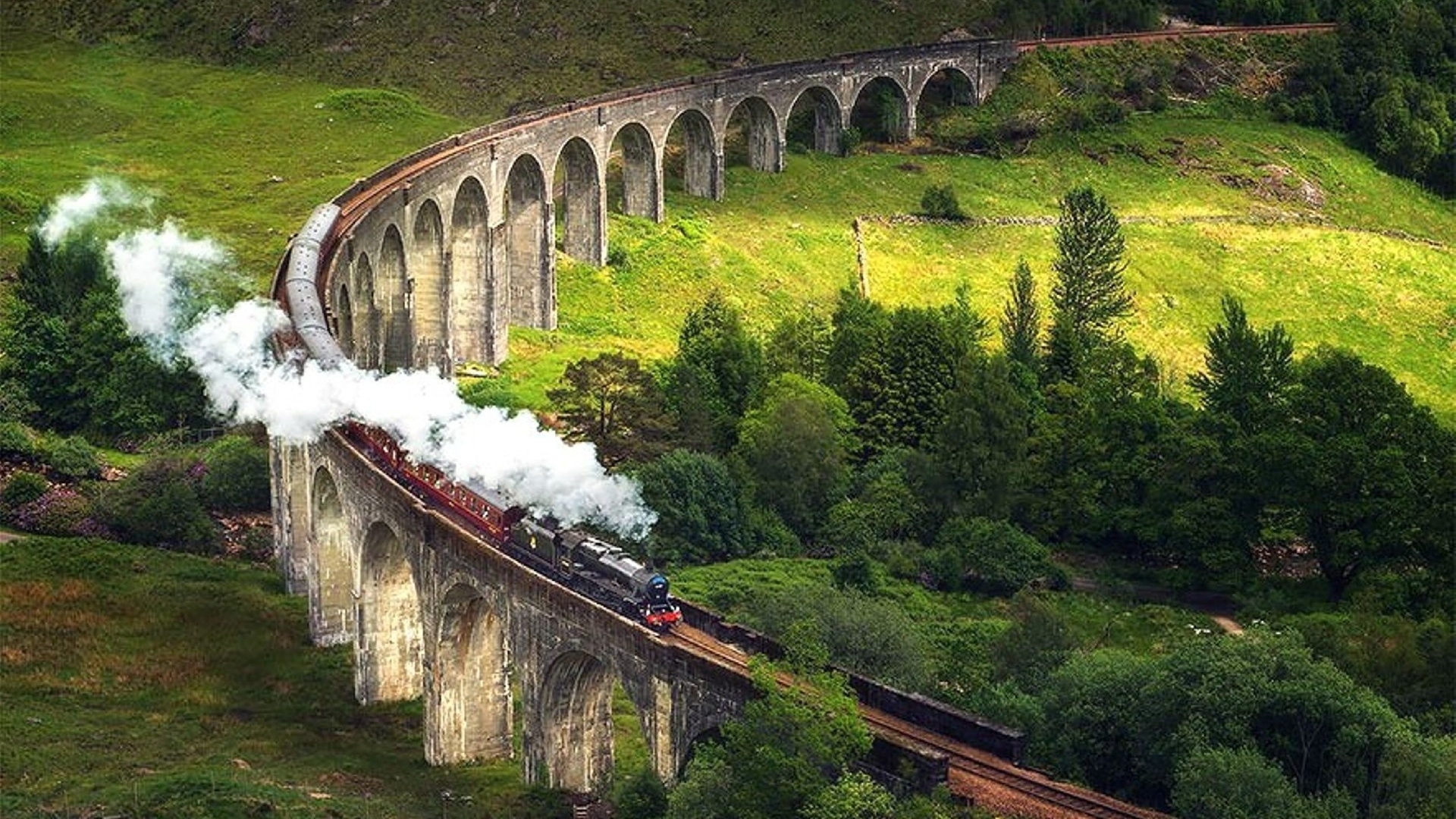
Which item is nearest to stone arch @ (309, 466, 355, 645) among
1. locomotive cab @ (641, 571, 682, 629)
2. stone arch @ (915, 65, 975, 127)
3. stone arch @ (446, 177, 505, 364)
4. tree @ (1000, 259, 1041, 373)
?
locomotive cab @ (641, 571, 682, 629)

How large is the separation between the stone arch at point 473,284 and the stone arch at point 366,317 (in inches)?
377

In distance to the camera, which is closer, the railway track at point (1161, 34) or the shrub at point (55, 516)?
the shrub at point (55, 516)

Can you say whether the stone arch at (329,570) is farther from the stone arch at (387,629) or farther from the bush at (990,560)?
the bush at (990,560)

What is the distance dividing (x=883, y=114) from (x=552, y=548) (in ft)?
305

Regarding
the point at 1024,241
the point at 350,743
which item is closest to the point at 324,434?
the point at 350,743

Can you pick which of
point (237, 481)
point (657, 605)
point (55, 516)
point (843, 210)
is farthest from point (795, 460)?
point (843, 210)

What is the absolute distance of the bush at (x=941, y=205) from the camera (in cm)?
14100

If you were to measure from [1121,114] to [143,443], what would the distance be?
80430mm

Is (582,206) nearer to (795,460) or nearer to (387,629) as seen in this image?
(795,460)

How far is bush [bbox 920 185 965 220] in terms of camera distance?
463 feet

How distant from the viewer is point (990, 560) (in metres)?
90.9

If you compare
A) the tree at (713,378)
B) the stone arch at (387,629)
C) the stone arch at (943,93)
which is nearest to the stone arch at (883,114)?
the stone arch at (943,93)

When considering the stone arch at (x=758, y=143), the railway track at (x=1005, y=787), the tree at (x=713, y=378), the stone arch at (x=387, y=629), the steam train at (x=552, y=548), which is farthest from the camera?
the stone arch at (x=758, y=143)

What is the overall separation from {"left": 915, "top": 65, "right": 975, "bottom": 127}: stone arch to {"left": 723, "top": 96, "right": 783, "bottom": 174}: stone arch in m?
14.0
